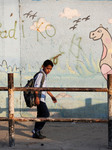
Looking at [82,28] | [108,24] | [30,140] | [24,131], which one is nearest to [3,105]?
[24,131]

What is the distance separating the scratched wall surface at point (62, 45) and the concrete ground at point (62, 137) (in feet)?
1.83

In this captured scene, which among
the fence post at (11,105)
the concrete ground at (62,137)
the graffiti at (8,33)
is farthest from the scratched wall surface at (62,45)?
the fence post at (11,105)

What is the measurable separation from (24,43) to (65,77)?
1.18 metres

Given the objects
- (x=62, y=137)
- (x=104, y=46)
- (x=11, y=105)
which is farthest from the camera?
(x=104, y=46)

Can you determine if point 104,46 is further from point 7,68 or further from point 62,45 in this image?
point 7,68

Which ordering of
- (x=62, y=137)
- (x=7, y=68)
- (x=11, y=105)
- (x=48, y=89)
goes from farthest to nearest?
(x=7, y=68), (x=62, y=137), (x=11, y=105), (x=48, y=89)

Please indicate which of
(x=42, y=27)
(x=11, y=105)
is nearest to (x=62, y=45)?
(x=42, y=27)

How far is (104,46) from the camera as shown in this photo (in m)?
7.62

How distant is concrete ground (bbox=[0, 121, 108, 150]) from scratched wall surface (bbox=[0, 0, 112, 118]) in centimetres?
56

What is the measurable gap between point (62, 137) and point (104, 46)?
7.91ft

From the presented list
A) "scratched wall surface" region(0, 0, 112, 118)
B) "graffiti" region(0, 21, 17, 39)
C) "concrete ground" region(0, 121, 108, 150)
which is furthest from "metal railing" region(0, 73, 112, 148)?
"graffiti" region(0, 21, 17, 39)

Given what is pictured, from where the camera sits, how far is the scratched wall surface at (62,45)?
7.58 m

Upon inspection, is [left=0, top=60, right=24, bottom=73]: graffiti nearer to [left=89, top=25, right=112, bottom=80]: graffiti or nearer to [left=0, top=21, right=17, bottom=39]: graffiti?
[left=0, top=21, right=17, bottom=39]: graffiti

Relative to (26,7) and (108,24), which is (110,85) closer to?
(108,24)
